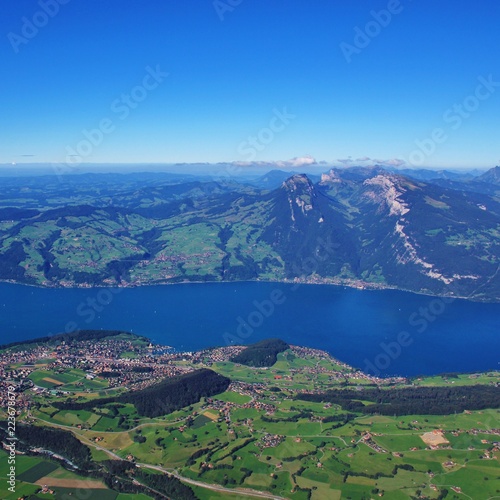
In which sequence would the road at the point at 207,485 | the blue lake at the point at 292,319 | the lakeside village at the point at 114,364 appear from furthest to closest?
the blue lake at the point at 292,319 → the lakeside village at the point at 114,364 → the road at the point at 207,485

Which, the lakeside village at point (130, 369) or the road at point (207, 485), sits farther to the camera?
the lakeside village at point (130, 369)

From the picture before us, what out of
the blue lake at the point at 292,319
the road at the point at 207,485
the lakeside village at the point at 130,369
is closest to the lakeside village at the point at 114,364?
the lakeside village at the point at 130,369

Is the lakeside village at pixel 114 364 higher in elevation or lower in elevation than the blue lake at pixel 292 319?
higher

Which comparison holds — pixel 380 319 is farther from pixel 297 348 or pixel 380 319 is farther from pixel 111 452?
pixel 111 452

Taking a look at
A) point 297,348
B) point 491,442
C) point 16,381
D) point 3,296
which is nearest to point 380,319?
point 297,348

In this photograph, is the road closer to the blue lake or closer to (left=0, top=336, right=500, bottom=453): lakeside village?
(left=0, top=336, right=500, bottom=453): lakeside village

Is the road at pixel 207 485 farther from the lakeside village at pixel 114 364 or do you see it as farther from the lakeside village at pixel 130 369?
the lakeside village at pixel 114 364

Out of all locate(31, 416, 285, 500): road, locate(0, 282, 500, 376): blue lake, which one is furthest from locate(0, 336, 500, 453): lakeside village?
locate(31, 416, 285, 500): road

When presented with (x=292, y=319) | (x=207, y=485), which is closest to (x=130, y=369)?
(x=207, y=485)

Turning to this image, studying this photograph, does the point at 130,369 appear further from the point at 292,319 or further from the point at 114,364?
the point at 292,319
